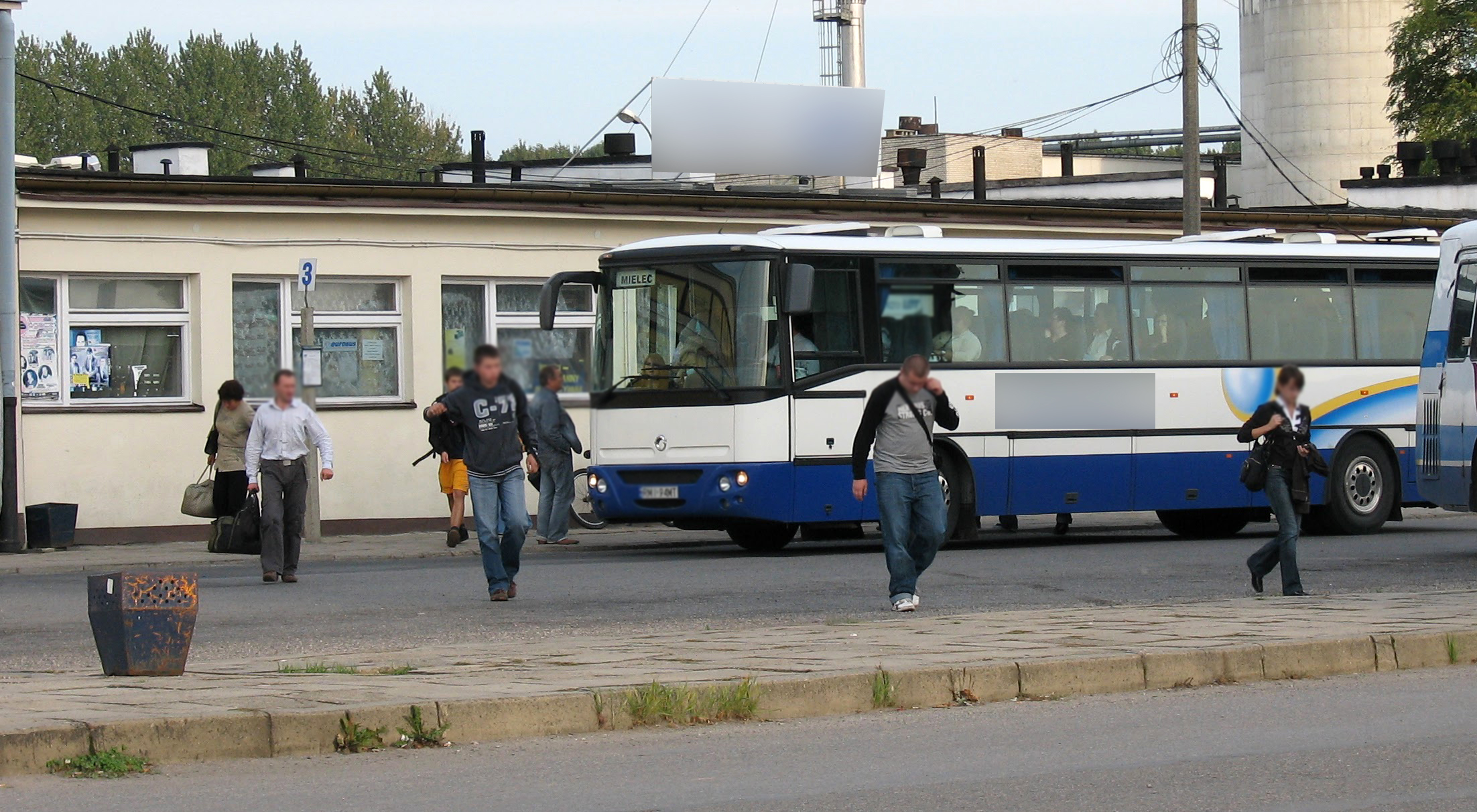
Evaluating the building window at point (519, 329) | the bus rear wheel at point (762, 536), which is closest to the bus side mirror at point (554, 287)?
the building window at point (519, 329)

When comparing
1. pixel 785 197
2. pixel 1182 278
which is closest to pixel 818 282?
pixel 1182 278

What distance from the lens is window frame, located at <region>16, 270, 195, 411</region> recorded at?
22.3 m

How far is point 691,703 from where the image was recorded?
8.97 metres

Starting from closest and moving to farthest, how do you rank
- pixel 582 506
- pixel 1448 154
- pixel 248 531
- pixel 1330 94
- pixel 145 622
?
pixel 145 622
pixel 248 531
pixel 582 506
pixel 1448 154
pixel 1330 94

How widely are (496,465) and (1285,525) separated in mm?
5599

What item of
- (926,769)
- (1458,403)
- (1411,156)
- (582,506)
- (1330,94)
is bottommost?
(926,769)

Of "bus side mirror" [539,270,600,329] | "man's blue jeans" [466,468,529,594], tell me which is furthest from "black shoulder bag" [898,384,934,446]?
"bus side mirror" [539,270,600,329]

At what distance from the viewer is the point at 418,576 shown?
1703cm

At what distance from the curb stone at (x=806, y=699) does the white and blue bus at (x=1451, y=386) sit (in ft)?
22.9

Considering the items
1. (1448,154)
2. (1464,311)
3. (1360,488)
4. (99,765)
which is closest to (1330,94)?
(1448,154)

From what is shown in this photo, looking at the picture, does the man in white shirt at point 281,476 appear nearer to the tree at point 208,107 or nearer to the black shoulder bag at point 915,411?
the black shoulder bag at point 915,411

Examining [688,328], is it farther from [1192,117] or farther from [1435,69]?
[1435,69]

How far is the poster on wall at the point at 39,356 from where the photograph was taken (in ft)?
72.4

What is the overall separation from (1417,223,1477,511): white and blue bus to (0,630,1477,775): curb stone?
275 inches
